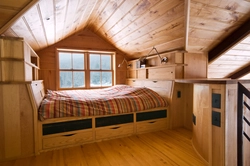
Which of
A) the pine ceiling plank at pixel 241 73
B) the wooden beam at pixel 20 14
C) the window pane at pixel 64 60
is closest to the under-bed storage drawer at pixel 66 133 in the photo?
the wooden beam at pixel 20 14

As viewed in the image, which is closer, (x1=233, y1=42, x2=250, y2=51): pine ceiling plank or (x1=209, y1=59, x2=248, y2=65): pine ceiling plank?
(x1=233, y1=42, x2=250, y2=51): pine ceiling plank

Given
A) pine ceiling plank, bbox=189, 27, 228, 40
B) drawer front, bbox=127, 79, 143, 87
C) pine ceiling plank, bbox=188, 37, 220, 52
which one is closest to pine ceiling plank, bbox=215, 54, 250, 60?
pine ceiling plank, bbox=188, 37, 220, 52

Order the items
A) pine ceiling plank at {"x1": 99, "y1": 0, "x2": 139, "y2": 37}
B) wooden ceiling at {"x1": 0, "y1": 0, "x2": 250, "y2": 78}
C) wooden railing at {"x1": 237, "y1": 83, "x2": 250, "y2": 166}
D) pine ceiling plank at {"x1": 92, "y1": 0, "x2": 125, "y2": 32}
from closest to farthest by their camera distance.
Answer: wooden railing at {"x1": 237, "y1": 83, "x2": 250, "y2": 166} < wooden ceiling at {"x1": 0, "y1": 0, "x2": 250, "y2": 78} < pine ceiling plank at {"x1": 99, "y1": 0, "x2": 139, "y2": 37} < pine ceiling plank at {"x1": 92, "y1": 0, "x2": 125, "y2": 32}

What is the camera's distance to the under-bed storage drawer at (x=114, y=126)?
6.60ft

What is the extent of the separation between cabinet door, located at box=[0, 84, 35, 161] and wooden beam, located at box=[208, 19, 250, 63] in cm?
293

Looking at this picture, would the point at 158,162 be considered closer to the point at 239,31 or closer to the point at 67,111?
the point at 67,111

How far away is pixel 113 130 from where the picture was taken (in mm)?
2088

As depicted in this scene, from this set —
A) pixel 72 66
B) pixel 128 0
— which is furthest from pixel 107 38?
pixel 128 0

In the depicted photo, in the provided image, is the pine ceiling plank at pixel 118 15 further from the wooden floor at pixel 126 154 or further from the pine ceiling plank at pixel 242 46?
the wooden floor at pixel 126 154

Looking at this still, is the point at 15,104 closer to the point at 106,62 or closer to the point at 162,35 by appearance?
the point at 162,35

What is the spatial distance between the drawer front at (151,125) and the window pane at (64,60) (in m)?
2.45

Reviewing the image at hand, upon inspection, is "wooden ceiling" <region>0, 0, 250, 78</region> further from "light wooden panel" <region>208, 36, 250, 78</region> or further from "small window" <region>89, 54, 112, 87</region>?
"small window" <region>89, 54, 112, 87</region>

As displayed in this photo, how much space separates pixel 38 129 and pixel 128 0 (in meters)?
2.13

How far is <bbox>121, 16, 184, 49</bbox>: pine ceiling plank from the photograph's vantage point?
2.07 metres
